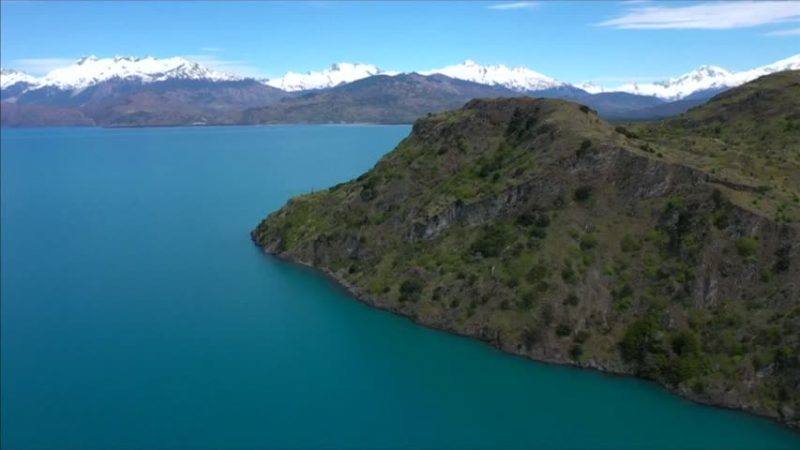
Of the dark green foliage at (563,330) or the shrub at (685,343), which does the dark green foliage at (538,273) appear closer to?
the dark green foliage at (563,330)

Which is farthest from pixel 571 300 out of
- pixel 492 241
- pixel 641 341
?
pixel 492 241

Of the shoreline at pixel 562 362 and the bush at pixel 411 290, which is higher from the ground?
the bush at pixel 411 290

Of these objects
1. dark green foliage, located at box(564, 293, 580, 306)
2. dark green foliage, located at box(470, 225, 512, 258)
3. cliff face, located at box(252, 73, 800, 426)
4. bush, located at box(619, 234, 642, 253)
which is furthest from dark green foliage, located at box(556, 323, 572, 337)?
dark green foliage, located at box(470, 225, 512, 258)

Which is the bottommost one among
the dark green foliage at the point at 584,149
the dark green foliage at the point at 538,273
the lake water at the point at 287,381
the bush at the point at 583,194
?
the lake water at the point at 287,381

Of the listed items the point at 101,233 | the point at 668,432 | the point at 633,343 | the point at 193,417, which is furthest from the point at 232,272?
the point at 668,432

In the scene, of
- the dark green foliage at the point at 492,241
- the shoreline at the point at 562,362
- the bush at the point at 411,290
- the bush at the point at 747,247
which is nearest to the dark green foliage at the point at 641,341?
the shoreline at the point at 562,362

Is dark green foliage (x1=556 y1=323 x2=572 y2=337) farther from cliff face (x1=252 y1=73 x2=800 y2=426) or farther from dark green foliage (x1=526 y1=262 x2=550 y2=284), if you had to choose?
dark green foliage (x1=526 y1=262 x2=550 y2=284)
